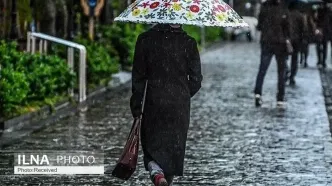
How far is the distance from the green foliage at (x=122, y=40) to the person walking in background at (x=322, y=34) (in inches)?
246

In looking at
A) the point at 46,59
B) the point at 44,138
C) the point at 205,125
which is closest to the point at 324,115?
the point at 205,125

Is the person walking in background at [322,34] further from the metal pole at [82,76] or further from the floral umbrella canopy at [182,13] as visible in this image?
the floral umbrella canopy at [182,13]

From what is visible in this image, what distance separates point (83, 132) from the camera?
15.7 metres

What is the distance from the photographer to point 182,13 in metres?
9.55

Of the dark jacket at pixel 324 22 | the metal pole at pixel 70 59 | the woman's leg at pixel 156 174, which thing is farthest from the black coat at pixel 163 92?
the dark jacket at pixel 324 22

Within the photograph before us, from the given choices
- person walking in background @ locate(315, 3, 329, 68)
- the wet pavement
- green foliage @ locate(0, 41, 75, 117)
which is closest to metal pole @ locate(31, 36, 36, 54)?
green foliage @ locate(0, 41, 75, 117)

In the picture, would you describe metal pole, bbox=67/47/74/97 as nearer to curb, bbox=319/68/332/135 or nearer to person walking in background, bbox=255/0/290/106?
person walking in background, bbox=255/0/290/106

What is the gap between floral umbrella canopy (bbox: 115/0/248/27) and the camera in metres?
9.51

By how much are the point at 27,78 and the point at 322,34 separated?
1723cm

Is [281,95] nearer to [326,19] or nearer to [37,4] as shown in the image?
[37,4]

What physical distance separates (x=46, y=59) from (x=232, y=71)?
516 inches

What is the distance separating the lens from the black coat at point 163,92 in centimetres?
955

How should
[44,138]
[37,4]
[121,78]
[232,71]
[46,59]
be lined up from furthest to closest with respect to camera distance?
1. [232,71]
2. [121,78]
3. [37,4]
4. [46,59]
5. [44,138]

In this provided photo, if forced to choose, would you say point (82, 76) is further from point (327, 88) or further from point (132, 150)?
point (132, 150)
